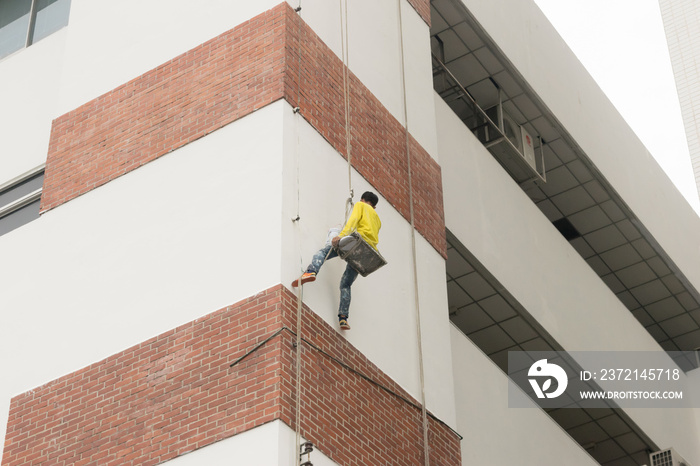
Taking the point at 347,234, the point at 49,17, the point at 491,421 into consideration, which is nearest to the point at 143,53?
the point at 49,17

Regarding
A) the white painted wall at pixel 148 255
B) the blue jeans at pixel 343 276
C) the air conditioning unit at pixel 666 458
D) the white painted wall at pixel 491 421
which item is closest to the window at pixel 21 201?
the white painted wall at pixel 148 255

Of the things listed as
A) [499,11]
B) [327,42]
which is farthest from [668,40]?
[327,42]

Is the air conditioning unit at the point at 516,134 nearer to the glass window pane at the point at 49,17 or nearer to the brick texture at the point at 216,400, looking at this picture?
the glass window pane at the point at 49,17

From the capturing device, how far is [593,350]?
70.7 ft

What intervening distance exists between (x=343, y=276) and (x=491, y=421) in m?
5.35

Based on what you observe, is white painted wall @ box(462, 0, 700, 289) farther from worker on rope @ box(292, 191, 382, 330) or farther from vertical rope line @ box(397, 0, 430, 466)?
worker on rope @ box(292, 191, 382, 330)

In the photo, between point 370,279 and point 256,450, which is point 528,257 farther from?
point 256,450

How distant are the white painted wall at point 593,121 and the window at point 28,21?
23.6 ft

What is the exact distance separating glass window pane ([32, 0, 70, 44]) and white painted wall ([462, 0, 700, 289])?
7.09m

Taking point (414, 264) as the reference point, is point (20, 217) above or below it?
above

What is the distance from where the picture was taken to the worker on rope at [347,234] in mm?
12500

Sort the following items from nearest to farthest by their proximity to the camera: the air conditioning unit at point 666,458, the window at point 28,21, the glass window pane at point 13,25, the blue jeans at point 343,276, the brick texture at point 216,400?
1. the brick texture at point 216,400
2. the blue jeans at point 343,276
3. the window at point 28,21
4. the glass window pane at point 13,25
5. the air conditioning unit at point 666,458

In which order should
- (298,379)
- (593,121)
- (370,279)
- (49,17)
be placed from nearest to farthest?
(298,379) → (370,279) → (49,17) → (593,121)

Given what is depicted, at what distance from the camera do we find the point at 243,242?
41.7ft
